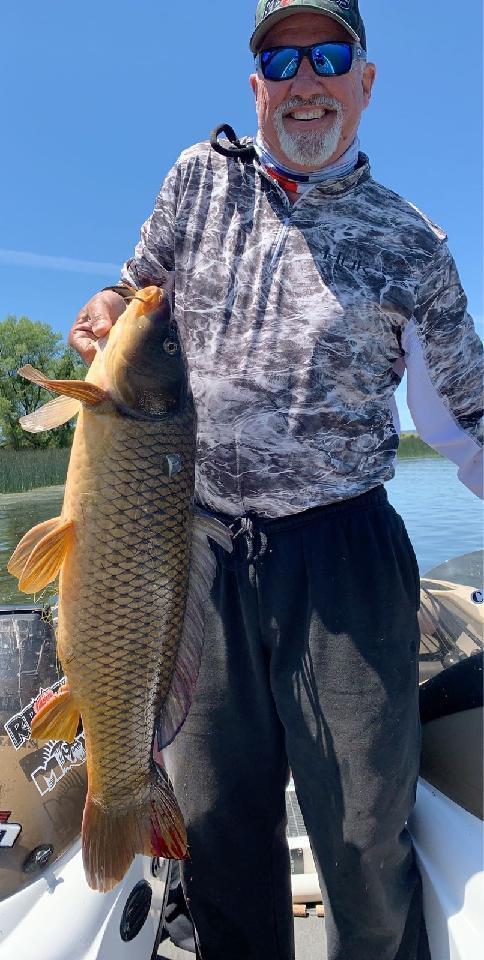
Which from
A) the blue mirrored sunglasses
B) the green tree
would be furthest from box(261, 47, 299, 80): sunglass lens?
the green tree

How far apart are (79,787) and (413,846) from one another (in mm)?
1091

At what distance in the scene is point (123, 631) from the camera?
1.72m

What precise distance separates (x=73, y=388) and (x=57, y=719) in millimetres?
847

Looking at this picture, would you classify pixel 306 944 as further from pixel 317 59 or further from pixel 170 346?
pixel 317 59

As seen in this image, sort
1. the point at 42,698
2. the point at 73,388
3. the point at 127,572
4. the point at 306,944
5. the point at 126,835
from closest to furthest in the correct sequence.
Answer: the point at 73,388
the point at 127,572
the point at 126,835
the point at 42,698
the point at 306,944

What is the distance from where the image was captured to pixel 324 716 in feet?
6.82

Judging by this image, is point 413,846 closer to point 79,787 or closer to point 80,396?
point 79,787

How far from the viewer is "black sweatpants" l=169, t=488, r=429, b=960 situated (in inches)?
81.0

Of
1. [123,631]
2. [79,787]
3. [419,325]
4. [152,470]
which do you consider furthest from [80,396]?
[79,787]

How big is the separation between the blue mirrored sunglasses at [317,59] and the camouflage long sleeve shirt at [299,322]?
0.28 metres

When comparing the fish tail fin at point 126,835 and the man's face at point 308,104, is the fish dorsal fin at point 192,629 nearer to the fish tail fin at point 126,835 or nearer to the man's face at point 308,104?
the fish tail fin at point 126,835

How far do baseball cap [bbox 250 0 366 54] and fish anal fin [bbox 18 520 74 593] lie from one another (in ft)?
5.51

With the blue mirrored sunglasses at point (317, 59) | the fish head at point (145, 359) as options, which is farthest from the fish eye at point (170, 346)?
the blue mirrored sunglasses at point (317, 59)

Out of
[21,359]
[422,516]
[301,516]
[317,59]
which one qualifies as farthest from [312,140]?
[21,359]
